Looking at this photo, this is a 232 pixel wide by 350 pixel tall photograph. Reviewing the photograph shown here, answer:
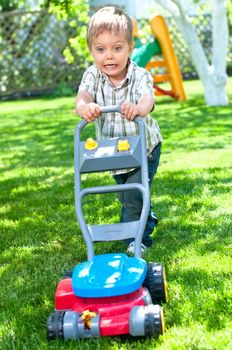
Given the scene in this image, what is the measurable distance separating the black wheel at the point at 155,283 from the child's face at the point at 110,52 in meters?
1.04

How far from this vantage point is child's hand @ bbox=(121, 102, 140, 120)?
3.14 metres

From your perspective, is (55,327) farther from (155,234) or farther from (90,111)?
(155,234)

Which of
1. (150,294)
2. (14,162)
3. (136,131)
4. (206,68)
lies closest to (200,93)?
(206,68)

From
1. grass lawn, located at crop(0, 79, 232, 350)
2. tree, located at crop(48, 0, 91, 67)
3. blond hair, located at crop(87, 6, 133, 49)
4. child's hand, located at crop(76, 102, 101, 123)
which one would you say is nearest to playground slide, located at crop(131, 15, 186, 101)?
tree, located at crop(48, 0, 91, 67)

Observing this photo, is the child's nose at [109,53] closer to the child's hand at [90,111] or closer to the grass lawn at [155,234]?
the child's hand at [90,111]

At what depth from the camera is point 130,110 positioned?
10.3 ft

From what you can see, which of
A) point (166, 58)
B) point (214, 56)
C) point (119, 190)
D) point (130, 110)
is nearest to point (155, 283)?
point (119, 190)

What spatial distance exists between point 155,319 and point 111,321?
0.17 m

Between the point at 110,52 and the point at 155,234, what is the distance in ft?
3.90

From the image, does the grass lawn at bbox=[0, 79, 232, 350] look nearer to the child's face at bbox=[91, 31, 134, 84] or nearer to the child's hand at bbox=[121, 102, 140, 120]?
the child's hand at bbox=[121, 102, 140, 120]

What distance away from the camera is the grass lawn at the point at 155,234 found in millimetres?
2689

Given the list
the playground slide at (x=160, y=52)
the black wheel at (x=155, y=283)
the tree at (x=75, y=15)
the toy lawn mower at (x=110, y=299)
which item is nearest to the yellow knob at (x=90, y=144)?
the toy lawn mower at (x=110, y=299)

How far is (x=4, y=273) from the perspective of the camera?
138 inches

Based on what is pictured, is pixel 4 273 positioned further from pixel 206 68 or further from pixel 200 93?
pixel 200 93
